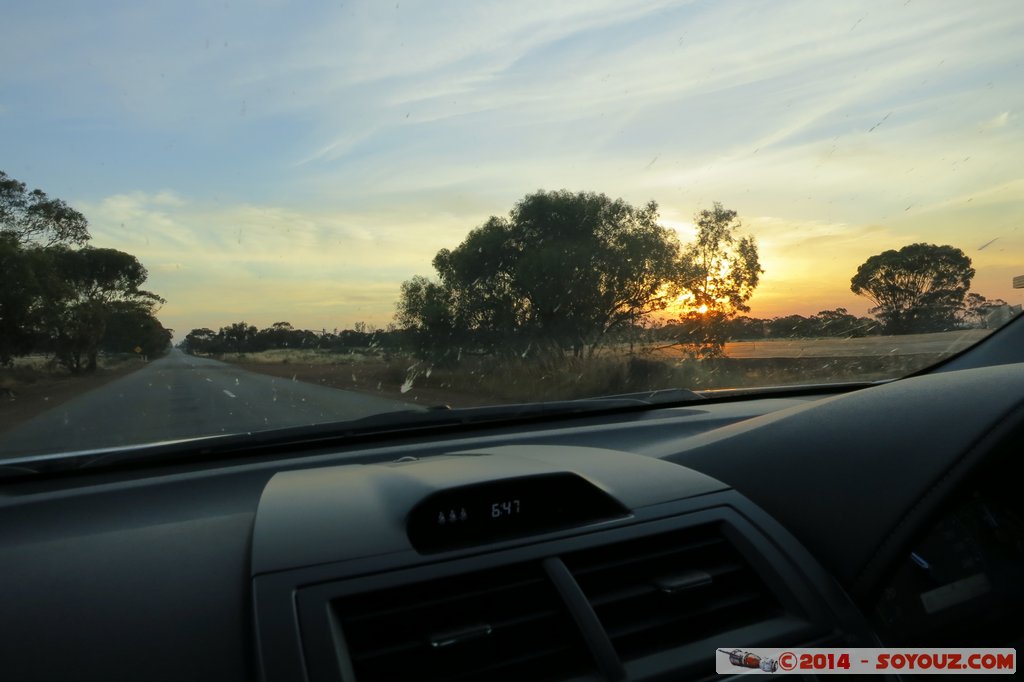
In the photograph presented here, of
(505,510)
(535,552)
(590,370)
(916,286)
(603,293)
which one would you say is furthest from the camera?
(603,293)

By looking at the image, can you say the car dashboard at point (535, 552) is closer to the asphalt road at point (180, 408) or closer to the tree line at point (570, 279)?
the asphalt road at point (180, 408)

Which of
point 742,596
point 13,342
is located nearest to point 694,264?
point 742,596

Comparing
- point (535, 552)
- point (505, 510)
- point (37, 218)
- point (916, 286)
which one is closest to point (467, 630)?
point (535, 552)

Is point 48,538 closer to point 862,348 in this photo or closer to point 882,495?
point 882,495

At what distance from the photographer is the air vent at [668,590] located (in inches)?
95.3

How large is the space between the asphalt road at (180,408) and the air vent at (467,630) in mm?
1528

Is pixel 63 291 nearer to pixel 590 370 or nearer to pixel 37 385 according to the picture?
pixel 37 385

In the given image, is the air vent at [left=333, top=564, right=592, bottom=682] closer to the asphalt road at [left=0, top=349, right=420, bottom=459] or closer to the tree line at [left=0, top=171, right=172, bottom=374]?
the asphalt road at [left=0, top=349, right=420, bottom=459]

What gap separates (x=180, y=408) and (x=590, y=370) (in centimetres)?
276

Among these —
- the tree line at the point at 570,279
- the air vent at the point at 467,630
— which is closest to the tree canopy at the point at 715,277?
the tree line at the point at 570,279

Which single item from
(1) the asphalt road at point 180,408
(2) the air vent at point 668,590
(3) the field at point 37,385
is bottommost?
(2) the air vent at point 668,590

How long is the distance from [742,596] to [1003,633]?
1.29 m

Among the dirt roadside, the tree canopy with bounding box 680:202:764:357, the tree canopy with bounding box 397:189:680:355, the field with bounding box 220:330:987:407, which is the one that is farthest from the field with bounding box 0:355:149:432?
the tree canopy with bounding box 680:202:764:357

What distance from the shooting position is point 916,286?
4734 millimetres
